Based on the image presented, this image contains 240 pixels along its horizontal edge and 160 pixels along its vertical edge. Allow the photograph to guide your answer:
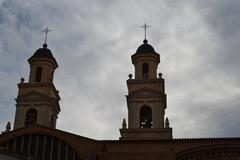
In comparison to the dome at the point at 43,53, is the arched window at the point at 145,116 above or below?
below

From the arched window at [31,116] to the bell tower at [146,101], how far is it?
7.84 meters

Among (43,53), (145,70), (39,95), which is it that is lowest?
(39,95)

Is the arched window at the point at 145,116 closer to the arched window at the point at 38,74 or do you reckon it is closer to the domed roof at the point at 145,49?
the domed roof at the point at 145,49

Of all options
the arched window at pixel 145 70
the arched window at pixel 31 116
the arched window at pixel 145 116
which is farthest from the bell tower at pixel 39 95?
the arched window at pixel 145 70

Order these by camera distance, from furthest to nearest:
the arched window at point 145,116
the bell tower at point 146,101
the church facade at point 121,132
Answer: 1. the arched window at point 145,116
2. the bell tower at point 146,101
3. the church facade at point 121,132

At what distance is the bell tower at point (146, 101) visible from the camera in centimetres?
4244

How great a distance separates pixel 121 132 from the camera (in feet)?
140

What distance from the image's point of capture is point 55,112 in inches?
1831

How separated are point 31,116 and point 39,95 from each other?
1.97 m

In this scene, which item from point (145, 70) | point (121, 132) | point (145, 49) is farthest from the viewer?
point (145, 49)

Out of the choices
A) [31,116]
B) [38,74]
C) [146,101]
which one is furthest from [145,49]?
A: [31,116]

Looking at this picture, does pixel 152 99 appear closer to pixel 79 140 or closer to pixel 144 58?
pixel 144 58

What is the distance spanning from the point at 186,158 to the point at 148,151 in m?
2.82

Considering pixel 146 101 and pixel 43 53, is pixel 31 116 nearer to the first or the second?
pixel 43 53
